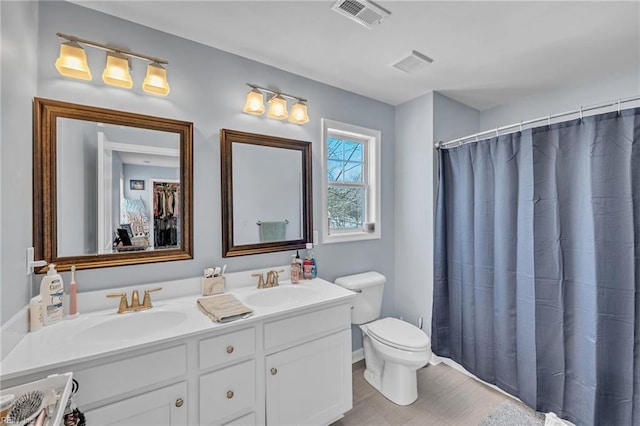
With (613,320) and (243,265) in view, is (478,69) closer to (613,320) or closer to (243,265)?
(613,320)

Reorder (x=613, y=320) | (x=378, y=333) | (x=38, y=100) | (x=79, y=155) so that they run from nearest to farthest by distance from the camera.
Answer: (x=38, y=100) < (x=79, y=155) < (x=613, y=320) < (x=378, y=333)

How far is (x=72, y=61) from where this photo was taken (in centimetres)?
134

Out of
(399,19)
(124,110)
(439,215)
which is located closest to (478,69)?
(399,19)

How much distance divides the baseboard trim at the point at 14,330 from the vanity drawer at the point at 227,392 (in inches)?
28.3

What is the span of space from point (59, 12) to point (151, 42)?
1.30ft

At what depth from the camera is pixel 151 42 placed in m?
1.61

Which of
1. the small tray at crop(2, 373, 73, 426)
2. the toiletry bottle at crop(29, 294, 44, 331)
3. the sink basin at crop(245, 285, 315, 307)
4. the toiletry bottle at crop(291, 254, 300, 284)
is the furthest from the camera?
the toiletry bottle at crop(291, 254, 300, 284)

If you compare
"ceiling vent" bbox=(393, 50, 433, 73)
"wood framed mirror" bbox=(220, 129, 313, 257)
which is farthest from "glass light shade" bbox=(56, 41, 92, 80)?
"ceiling vent" bbox=(393, 50, 433, 73)

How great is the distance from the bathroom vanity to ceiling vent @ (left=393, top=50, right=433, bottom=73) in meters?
1.65

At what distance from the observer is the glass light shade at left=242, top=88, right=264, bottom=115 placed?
1.86m

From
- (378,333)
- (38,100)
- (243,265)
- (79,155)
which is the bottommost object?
(378,333)

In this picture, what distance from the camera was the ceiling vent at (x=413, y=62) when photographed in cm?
187

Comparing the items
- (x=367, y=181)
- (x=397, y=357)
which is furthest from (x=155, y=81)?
(x=397, y=357)

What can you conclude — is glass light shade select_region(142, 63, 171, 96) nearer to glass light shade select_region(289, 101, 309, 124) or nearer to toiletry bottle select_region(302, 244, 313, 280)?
glass light shade select_region(289, 101, 309, 124)
